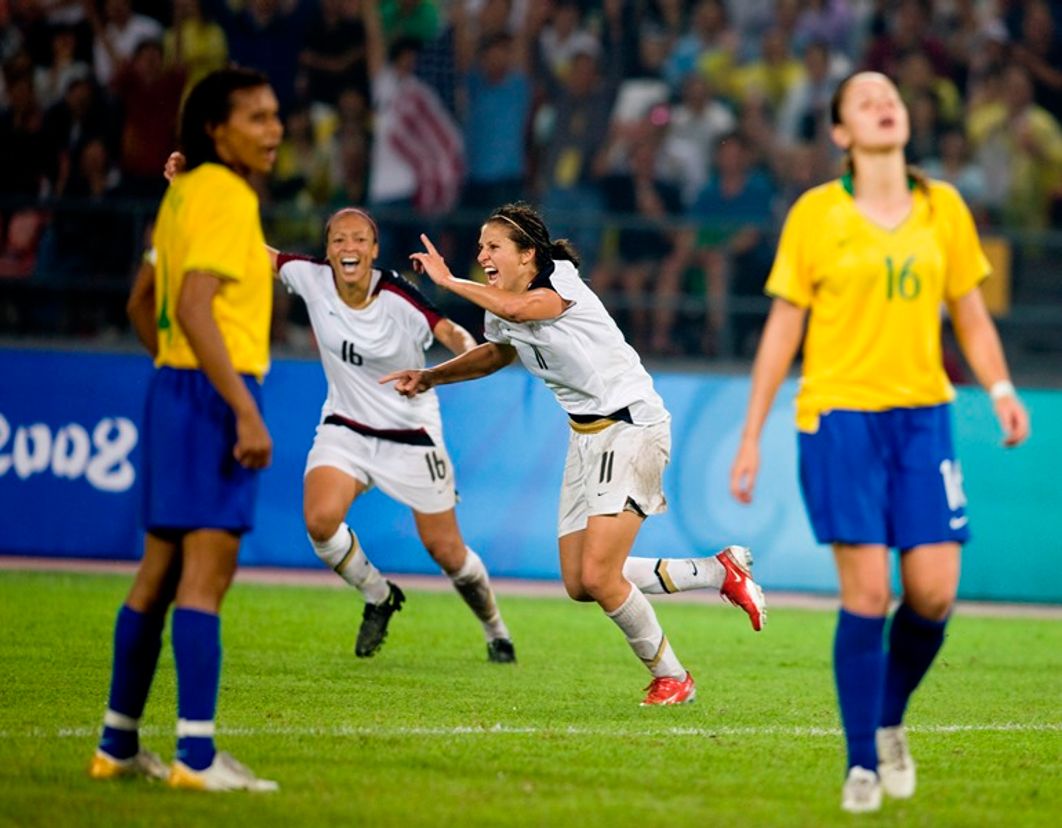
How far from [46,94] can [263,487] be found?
4477 millimetres

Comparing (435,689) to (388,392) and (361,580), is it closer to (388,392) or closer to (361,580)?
(361,580)

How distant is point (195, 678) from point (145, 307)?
1291 millimetres

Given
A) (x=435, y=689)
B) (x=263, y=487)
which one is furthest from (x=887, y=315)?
(x=263, y=487)

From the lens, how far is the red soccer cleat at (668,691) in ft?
28.0

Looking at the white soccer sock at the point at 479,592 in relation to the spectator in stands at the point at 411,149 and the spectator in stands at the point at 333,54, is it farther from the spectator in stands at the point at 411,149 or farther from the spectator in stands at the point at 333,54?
the spectator in stands at the point at 333,54

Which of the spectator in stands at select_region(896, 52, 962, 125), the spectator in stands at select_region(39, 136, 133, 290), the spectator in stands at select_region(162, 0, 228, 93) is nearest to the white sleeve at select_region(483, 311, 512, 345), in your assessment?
the spectator in stands at select_region(39, 136, 133, 290)

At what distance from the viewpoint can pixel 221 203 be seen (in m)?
5.79

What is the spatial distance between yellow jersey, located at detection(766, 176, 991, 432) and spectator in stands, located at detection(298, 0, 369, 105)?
37.1ft

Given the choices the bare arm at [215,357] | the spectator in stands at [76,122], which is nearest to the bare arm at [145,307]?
the bare arm at [215,357]

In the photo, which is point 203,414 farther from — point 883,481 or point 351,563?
point 351,563

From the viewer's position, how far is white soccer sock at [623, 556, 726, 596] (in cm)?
916

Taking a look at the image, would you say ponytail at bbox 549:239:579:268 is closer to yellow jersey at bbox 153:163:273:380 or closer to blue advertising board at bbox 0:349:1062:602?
yellow jersey at bbox 153:163:273:380

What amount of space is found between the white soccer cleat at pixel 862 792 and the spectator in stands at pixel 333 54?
11880 millimetres

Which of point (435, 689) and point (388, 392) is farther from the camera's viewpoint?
point (388, 392)
